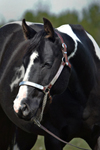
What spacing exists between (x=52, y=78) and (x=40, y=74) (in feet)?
0.53

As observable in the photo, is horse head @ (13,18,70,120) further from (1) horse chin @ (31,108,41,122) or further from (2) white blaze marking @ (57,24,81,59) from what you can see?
(2) white blaze marking @ (57,24,81,59)

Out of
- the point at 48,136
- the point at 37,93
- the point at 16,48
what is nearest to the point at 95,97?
the point at 48,136

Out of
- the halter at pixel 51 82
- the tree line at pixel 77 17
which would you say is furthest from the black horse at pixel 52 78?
the tree line at pixel 77 17

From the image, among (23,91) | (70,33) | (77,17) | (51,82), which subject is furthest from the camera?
(77,17)

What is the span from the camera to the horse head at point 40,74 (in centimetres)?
318

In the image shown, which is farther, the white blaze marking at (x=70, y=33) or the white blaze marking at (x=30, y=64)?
the white blaze marking at (x=70, y=33)

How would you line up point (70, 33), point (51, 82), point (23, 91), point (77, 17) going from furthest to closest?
point (77, 17) → point (70, 33) → point (51, 82) → point (23, 91)

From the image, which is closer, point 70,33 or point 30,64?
point 30,64

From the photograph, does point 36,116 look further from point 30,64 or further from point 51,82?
point 30,64

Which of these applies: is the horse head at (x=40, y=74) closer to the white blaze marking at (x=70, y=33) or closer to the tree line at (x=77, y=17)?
the white blaze marking at (x=70, y=33)

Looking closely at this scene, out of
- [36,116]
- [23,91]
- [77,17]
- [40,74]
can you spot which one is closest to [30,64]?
[40,74]

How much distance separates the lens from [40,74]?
3.27 metres

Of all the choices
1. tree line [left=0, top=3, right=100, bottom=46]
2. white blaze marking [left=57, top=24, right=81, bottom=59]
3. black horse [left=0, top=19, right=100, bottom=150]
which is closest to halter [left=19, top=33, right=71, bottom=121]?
black horse [left=0, top=19, right=100, bottom=150]

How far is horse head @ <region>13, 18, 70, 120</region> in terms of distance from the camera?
3.18 meters
